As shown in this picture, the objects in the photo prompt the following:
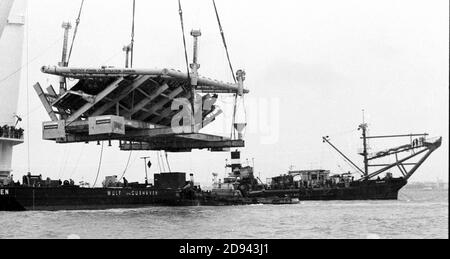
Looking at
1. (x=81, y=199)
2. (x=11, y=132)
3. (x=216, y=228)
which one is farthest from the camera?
(x=11, y=132)

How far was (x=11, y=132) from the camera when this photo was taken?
160ft

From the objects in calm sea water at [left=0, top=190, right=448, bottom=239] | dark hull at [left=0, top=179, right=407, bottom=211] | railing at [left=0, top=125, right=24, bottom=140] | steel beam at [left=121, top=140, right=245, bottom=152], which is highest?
railing at [left=0, top=125, right=24, bottom=140]

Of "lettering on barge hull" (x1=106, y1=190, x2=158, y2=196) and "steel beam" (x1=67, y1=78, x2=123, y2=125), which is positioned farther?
"lettering on barge hull" (x1=106, y1=190, x2=158, y2=196)

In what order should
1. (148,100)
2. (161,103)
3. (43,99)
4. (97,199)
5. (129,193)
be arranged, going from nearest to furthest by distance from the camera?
(148,100) → (43,99) → (161,103) → (97,199) → (129,193)

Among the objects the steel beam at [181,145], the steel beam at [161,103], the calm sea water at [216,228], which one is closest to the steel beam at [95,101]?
the steel beam at [161,103]

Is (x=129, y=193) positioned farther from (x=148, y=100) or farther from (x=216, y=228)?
(x=216, y=228)

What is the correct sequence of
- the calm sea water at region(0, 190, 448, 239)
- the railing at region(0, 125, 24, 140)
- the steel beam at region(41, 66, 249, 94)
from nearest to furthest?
1. the calm sea water at region(0, 190, 448, 239)
2. the steel beam at region(41, 66, 249, 94)
3. the railing at region(0, 125, 24, 140)

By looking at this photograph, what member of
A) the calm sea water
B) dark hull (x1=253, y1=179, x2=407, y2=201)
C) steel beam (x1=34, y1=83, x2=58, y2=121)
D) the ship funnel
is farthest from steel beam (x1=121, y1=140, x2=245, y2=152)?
dark hull (x1=253, y1=179, x2=407, y2=201)

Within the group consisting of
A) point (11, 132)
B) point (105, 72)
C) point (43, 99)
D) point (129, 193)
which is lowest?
point (129, 193)

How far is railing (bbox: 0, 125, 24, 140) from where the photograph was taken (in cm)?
4838

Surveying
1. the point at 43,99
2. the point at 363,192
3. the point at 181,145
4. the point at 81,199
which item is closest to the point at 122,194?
the point at 81,199

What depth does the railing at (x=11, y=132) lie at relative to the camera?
4838 centimetres

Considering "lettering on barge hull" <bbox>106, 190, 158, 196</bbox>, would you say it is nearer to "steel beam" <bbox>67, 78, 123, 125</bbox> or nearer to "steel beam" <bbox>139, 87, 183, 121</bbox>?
"steel beam" <bbox>139, 87, 183, 121</bbox>

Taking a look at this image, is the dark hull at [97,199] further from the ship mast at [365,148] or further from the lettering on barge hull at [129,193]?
the ship mast at [365,148]
